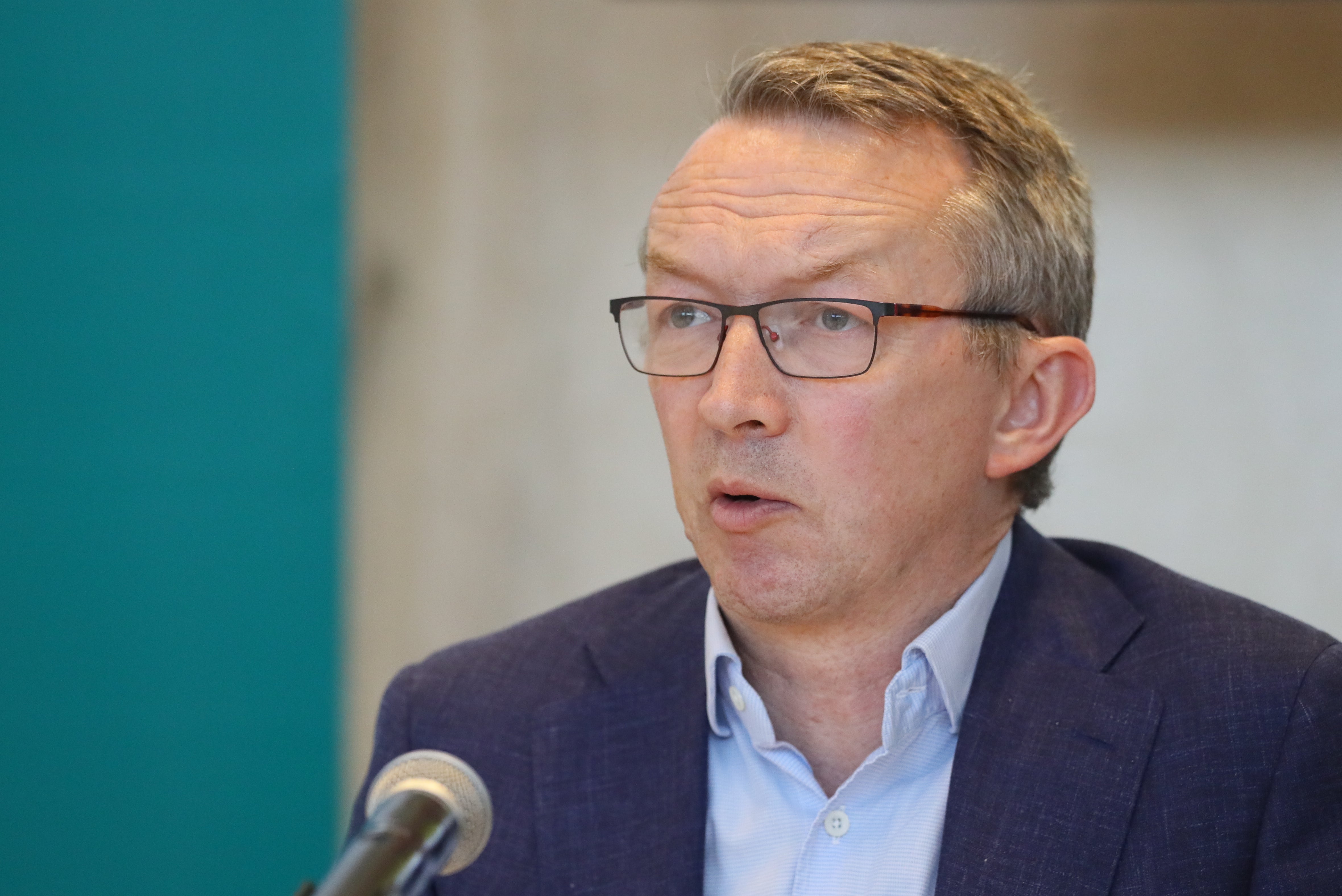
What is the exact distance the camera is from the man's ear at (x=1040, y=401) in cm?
154

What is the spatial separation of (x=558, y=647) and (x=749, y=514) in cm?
43

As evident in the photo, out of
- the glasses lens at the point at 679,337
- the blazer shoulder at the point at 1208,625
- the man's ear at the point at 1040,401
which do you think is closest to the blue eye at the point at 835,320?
the glasses lens at the point at 679,337

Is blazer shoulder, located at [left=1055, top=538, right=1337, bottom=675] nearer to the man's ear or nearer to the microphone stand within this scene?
the man's ear

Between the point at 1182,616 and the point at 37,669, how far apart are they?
221 cm

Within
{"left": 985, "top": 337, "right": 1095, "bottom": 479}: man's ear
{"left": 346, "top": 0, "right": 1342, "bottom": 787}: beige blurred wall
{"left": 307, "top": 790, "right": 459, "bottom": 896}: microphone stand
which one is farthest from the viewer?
{"left": 346, "top": 0, "right": 1342, "bottom": 787}: beige blurred wall

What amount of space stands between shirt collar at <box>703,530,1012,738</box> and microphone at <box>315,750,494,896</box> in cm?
65

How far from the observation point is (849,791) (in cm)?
142

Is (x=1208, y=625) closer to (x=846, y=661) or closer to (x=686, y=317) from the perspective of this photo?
(x=846, y=661)

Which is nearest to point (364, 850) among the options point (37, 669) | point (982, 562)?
point (982, 562)

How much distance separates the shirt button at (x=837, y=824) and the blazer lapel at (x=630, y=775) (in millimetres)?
152

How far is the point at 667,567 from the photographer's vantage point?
1.83m

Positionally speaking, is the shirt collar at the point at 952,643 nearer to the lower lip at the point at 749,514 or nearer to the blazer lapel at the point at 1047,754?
the blazer lapel at the point at 1047,754

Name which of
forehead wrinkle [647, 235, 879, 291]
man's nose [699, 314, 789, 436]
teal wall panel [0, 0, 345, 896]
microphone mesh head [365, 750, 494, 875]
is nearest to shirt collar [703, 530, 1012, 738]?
man's nose [699, 314, 789, 436]

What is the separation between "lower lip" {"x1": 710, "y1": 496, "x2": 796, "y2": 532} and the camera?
138 centimetres
